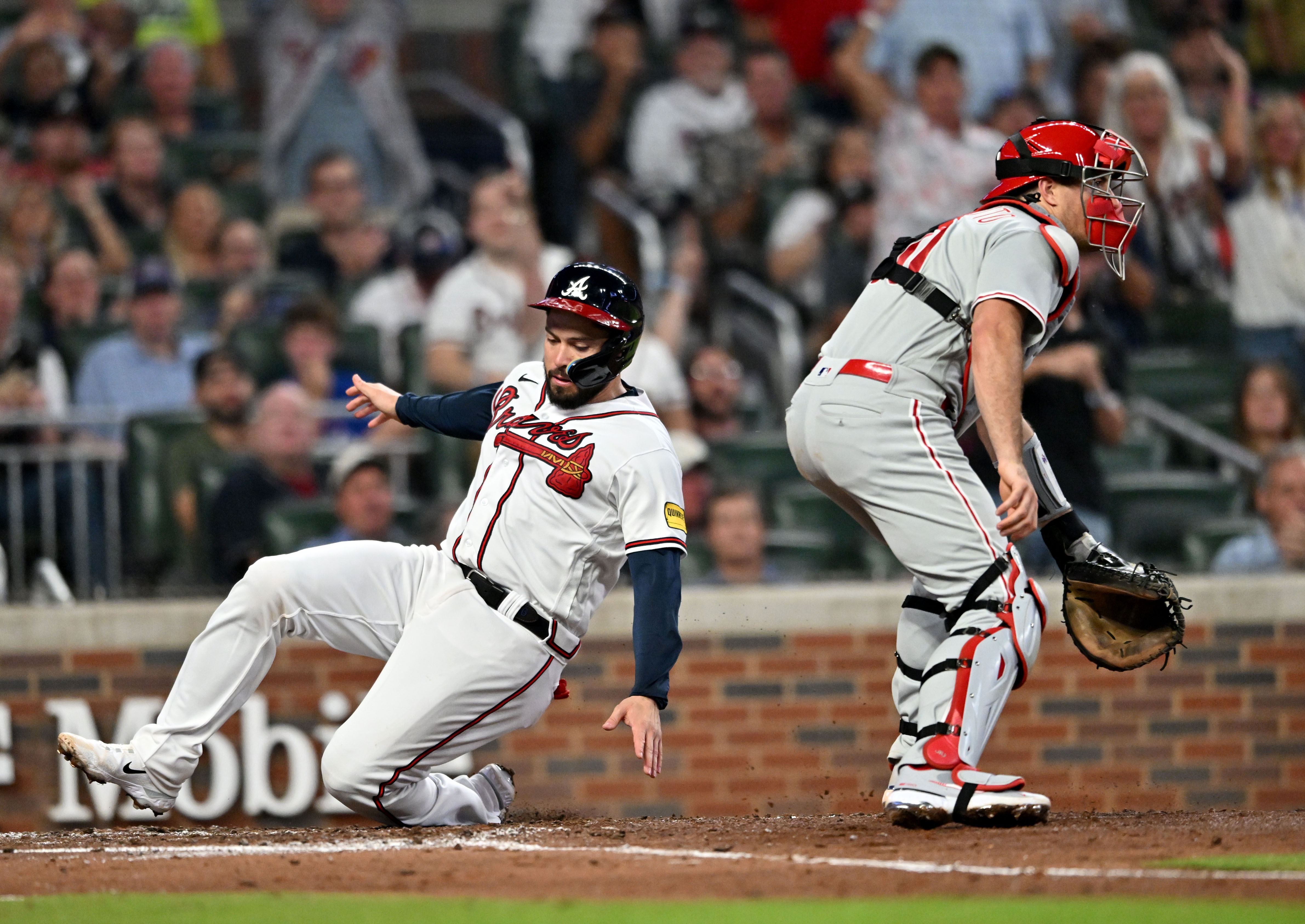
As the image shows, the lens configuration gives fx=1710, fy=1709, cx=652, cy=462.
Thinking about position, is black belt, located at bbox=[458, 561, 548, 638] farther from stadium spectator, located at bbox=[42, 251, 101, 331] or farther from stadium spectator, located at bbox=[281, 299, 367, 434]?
stadium spectator, located at bbox=[42, 251, 101, 331]

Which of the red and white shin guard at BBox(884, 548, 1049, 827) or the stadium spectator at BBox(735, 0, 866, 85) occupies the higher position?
the stadium spectator at BBox(735, 0, 866, 85)

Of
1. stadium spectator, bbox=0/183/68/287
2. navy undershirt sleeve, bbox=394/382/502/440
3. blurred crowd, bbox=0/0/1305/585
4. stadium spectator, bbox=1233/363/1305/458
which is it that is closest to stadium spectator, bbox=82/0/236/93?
blurred crowd, bbox=0/0/1305/585

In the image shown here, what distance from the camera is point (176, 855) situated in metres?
4.38

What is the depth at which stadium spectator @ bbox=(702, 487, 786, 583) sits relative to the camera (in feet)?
23.2

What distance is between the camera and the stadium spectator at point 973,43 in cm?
991

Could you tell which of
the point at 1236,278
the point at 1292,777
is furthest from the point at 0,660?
the point at 1236,278

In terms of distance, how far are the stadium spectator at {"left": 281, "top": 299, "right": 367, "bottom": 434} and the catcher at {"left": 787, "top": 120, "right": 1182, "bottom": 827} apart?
152 inches

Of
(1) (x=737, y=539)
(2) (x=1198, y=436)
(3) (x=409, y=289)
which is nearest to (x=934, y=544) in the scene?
(1) (x=737, y=539)

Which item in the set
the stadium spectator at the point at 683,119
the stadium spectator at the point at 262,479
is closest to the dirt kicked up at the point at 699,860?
the stadium spectator at the point at 262,479

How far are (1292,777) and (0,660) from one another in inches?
201

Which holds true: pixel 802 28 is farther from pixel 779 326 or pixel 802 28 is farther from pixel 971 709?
pixel 971 709

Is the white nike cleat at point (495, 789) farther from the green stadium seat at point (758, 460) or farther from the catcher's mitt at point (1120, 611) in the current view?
the green stadium seat at point (758, 460)

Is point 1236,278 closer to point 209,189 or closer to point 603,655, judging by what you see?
point 603,655

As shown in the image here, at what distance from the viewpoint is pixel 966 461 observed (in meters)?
4.44
